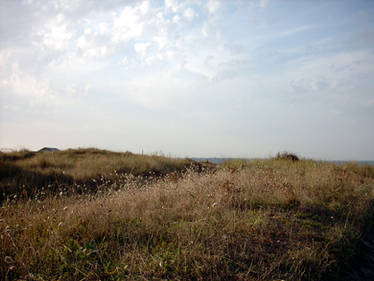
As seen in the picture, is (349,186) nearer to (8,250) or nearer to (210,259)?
(210,259)

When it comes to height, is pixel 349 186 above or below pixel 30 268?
above

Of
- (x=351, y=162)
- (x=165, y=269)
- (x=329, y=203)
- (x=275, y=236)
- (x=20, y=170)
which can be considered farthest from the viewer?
(x=351, y=162)

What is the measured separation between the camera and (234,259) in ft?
9.76

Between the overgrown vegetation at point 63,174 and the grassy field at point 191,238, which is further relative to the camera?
the overgrown vegetation at point 63,174

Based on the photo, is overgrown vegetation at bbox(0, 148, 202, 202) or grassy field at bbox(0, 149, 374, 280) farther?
overgrown vegetation at bbox(0, 148, 202, 202)

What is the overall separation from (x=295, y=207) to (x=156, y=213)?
2.78m

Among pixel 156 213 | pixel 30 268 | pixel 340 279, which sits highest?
pixel 156 213

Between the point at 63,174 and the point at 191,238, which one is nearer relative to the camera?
the point at 191,238

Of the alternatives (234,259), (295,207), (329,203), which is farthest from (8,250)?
(329,203)

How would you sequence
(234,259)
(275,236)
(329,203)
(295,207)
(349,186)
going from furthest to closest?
(349,186), (329,203), (295,207), (275,236), (234,259)

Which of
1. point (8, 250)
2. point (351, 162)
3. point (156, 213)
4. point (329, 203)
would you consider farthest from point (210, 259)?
point (351, 162)

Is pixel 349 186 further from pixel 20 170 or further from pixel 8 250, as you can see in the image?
pixel 20 170

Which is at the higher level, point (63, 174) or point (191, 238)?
point (63, 174)

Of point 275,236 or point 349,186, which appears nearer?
point 275,236
